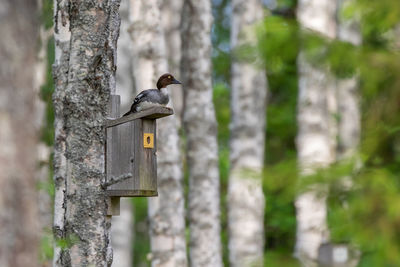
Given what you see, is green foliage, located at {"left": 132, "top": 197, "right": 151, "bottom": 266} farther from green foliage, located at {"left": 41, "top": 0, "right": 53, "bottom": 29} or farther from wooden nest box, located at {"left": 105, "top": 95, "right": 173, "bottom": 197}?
wooden nest box, located at {"left": 105, "top": 95, "right": 173, "bottom": 197}

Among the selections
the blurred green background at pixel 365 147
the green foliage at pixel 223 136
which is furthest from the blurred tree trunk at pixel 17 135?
the green foliage at pixel 223 136

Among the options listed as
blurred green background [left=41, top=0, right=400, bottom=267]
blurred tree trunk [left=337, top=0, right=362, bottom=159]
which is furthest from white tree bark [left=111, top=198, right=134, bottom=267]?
blurred green background [left=41, top=0, right=400, bottom=267]

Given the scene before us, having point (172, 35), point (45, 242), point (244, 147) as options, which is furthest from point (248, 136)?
point (45, 242)

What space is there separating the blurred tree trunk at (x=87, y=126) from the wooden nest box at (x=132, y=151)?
0.30 m

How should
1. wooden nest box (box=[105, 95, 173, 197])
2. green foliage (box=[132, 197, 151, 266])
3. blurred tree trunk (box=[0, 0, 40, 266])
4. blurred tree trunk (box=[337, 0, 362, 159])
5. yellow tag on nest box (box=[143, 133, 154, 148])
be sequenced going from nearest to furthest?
1. blurred tree trunk (box=[0, 0, 40, 266])
2. wooden nest box (box=[105, 95, 173, 197])
3. yellow tag on nest box (box=[143, 133, 154, 148])
4. blurred tree trunk (box=[337, 0, 362, 159])
5. green foliage (box=[132, 197, 151, 266])

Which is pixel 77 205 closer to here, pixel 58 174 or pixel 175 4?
pixel 58 174

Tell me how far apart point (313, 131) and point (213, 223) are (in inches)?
145

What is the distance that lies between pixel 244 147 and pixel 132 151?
648 centimetres

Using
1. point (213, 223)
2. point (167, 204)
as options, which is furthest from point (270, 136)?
point (167, 204)

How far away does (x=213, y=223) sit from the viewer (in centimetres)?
1120

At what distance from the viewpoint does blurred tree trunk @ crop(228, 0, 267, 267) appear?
1345 cm

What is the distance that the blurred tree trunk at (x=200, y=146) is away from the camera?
11.1 metres

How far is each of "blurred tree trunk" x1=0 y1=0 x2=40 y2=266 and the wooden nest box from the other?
2.88m

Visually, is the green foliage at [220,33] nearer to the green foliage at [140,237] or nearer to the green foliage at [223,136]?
the green foliage at [223,136]
